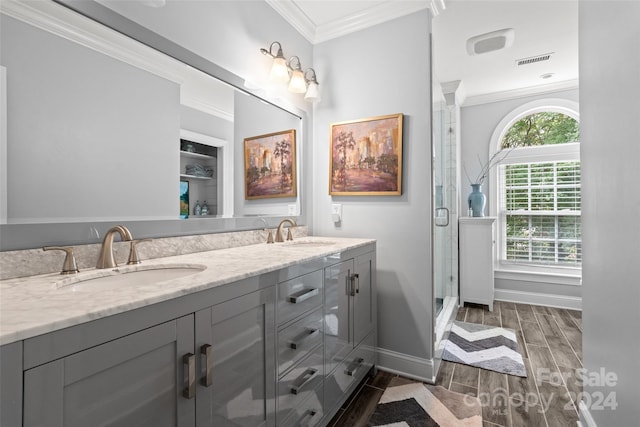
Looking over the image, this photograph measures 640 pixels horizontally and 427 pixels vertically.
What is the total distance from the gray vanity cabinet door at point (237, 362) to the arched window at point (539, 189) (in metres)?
3.88

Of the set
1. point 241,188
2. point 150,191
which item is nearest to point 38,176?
point 150,191

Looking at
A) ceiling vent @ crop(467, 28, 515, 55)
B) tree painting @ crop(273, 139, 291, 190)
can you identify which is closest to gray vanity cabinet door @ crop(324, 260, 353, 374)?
tree painting @ crop(273, 139, 291, 190)

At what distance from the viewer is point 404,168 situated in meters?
2.26

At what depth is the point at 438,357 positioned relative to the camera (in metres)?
2.33

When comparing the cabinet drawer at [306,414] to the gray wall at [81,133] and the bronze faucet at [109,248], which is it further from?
the gray wall at [81,133]

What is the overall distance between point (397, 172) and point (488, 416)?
1.57 m

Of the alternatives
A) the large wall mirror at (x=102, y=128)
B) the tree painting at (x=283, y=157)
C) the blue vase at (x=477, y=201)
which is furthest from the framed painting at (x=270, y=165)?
the blue vase at (x=477, y=201)

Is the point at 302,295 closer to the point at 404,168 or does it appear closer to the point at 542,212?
the point at 404,168

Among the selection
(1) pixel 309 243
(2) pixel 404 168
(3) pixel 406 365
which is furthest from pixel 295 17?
(3) pixel 406 365

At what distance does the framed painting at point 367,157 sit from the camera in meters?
2.26

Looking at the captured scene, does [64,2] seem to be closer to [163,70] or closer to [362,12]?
[163,70]

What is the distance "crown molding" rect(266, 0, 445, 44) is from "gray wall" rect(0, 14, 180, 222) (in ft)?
4.00

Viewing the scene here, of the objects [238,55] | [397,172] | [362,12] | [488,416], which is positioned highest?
[362,12]

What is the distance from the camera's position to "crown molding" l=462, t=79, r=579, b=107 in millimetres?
3715
